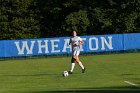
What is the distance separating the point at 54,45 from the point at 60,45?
56cm

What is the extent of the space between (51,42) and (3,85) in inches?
1038

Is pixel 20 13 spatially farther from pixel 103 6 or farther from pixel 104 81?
pixel 104 81

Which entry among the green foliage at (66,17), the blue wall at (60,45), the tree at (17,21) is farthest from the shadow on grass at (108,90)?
the tree at (17,21)

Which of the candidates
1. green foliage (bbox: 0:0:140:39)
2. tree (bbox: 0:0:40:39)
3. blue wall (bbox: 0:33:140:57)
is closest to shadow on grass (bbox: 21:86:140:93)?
blue wall (bbox: 0:33:140:57)

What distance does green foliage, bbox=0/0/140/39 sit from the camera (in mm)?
56438

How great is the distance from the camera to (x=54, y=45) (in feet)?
151

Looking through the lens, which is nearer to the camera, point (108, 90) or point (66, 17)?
point (108, 90)

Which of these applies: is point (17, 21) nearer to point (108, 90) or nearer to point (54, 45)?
point (54, 45)

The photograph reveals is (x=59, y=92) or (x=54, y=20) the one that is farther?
(x=54, y=20)

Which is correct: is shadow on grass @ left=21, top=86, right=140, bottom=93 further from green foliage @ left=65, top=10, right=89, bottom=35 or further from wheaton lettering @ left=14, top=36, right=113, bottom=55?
green foliage @ left=65, top=10, right=89, bottom=35

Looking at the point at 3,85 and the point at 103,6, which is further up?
the point at 103,6

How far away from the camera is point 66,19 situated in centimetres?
5709

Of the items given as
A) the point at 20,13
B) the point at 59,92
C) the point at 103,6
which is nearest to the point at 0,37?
the point at 20,13

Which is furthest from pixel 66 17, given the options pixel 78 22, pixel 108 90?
pixel 108 90
